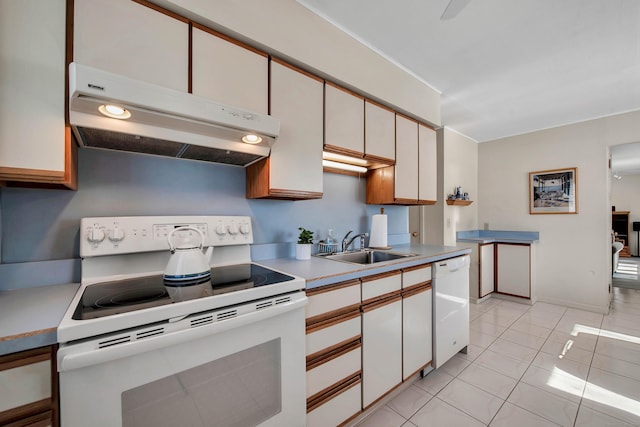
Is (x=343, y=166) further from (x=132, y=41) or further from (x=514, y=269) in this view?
(x=514, y=269)

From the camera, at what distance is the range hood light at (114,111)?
3.29 feet

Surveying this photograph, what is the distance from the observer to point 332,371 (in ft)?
4.46

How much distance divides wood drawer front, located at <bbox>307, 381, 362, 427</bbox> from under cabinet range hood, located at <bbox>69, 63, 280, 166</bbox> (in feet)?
4.42

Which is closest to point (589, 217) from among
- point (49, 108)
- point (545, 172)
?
point (545, 172)

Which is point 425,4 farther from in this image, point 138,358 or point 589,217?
point 589,217

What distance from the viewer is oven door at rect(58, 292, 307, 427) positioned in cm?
74

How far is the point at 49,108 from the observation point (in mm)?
971

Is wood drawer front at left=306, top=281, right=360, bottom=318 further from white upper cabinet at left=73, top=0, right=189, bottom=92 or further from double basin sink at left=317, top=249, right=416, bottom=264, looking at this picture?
white upper cabinet at left=73, top=0, right=189, bottom=92

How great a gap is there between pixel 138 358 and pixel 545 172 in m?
4.91

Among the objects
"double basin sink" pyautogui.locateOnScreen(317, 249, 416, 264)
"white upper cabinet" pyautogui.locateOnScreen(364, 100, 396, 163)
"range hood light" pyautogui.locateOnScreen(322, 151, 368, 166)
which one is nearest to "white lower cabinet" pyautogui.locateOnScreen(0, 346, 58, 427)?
"double basin sink" pyautogui.locateOnScreen(317, 249, 416, 264)

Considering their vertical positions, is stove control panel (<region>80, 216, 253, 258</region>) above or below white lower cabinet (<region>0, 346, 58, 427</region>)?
above

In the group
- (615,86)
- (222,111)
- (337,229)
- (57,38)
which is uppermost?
(615,86)

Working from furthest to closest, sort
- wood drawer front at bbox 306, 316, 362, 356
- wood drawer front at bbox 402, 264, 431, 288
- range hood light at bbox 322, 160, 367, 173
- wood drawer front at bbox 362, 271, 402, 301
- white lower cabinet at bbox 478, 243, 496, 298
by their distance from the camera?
1. white lower cabinet at bbox 478, 243, 496, 298
2. range hood light at bbox 322, 160, 367, 173
3. wood drawer front at bbox 402, 264, 431, 288
4. wood drawer front at bbox 362, 271, 402, 301
5. wood drawer front at bbox 306, 316, 362, 356

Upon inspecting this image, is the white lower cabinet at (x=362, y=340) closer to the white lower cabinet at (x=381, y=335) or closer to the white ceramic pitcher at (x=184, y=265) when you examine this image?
the white lower cabinet at (x=381, y=335)
